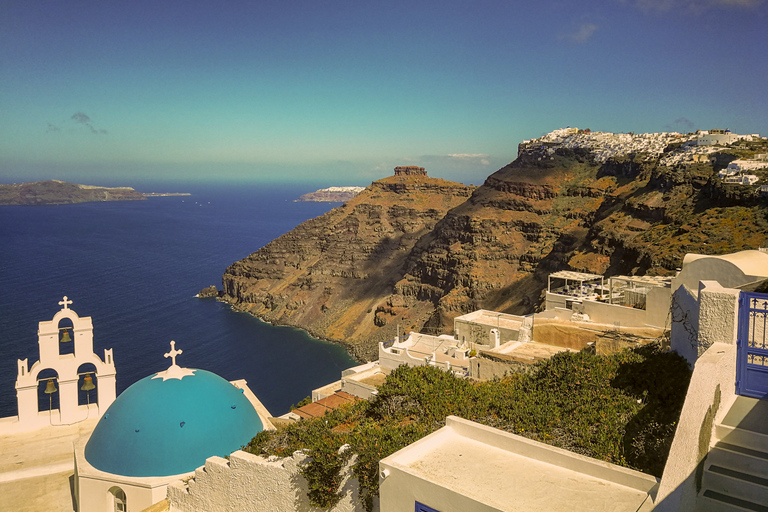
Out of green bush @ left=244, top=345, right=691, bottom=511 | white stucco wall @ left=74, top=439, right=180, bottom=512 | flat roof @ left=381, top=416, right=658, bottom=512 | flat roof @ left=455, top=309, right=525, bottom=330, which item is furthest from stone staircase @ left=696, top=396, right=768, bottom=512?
flat roof @ left=455, top=309, right=525, bottom=330

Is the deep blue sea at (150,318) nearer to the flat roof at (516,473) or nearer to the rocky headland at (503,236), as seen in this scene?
the rocky headland at (503,236)

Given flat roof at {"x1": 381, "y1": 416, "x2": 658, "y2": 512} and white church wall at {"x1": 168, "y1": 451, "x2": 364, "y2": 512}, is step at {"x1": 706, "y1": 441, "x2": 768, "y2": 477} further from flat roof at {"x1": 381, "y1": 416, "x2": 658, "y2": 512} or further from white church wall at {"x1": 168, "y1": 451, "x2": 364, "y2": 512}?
white church wall at {"x1": 168, "y1": 451, "x2": 364, "y2": 512}

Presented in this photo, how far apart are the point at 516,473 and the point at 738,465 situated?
287 centimetres

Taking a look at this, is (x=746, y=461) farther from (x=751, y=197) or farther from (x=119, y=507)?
(x=751, y=197)

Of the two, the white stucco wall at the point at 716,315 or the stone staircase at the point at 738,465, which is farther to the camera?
the white stucco wall at the point at 716,315

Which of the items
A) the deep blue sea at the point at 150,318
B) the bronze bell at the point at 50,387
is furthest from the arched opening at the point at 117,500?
the deep blue sea at the point at 150,318

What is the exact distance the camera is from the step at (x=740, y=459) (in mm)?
7250

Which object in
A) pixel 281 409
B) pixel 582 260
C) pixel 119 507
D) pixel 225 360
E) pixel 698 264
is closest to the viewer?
pixel 698 264

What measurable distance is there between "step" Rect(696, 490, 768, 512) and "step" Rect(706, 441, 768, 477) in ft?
1.56

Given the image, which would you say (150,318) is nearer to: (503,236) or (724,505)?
(503,236)

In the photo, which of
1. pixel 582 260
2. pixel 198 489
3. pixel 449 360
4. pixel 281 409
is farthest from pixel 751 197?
pixel 198 489

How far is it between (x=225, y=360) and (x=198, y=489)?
175 ft

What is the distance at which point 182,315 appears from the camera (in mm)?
85875

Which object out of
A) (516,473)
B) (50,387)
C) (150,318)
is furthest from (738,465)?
(150,318)
